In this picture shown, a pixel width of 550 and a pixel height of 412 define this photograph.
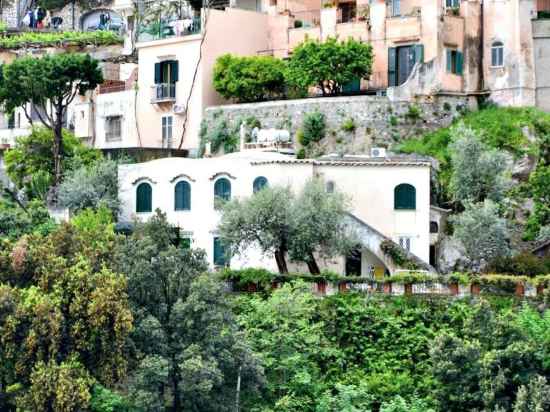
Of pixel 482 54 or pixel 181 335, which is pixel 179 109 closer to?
pixel 482 54

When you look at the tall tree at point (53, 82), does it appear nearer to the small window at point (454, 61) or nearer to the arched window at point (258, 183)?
the arched window at point (258, 183)

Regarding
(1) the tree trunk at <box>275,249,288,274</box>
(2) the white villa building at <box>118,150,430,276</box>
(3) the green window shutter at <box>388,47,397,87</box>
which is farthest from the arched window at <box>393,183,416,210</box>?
(3) the green window shutter at <box>388,47,397,87</box>

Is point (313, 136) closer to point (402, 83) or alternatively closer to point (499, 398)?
point (402, 83)

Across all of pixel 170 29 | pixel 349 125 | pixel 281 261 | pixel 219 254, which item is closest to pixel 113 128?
pixel 170 29

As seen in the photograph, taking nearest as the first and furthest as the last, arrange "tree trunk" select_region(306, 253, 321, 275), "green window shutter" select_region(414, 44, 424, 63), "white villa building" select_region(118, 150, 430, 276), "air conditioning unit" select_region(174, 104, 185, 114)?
"tree trunk" select_region(306, 253, 321, 275) → "white villa building" select_region(118, 150, 430, 276) → "green window shutter" select_region(414, 44, 424, 63) → "air conditioning unit" select_region(174, 104, 185, 114)

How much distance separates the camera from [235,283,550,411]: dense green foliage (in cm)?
6025

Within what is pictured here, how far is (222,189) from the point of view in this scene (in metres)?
72.2

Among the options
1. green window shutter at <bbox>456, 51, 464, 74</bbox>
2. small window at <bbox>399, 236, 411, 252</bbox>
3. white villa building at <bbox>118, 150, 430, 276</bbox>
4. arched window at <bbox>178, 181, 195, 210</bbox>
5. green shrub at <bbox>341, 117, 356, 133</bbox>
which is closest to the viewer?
white villa building at <bbox>118, 150, 430, 276</bbox>

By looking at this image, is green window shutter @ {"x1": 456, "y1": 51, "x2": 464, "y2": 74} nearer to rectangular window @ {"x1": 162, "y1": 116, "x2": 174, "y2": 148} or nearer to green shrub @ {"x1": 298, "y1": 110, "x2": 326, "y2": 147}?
green shrub @ {"x1": 298, "y1": 110, "x2": 326, "y2": 147}

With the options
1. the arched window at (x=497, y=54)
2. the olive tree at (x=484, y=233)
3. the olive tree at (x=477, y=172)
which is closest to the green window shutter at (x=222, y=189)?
the olive tree at (x=477, y=172)

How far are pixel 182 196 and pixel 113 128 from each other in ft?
41.4

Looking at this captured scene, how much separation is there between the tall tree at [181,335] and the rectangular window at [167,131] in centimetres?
1910

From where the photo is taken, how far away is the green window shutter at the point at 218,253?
233ft

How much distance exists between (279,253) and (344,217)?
246 cm
